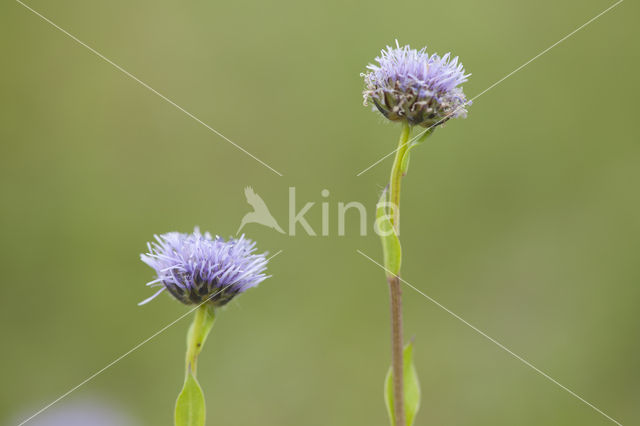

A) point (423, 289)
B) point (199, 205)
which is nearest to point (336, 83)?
point (199, 205)

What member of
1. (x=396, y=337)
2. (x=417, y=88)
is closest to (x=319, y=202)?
(x=417, y=88)

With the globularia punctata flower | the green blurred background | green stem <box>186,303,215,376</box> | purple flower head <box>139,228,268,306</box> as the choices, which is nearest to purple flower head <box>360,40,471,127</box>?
the globularia punctata flower

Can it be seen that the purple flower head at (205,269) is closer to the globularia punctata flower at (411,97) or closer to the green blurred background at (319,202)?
the globularia punctata flower at (411,97)

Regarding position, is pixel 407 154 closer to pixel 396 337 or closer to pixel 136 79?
pixel 396 337

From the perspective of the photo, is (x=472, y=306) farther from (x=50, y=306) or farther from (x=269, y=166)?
(x=50, y=306)

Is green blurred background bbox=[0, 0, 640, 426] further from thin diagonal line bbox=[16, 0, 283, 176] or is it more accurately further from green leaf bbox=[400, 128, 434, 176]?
green leaf bbox=[400, 128, 434, 176]

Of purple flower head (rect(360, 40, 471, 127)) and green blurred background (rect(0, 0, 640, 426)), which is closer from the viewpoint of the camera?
purple flower head (rect(360, 40, 471, 127))
